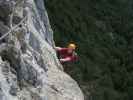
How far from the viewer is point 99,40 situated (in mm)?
42281

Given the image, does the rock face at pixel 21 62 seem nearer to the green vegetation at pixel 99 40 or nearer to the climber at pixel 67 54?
the climber at pixel 67 54

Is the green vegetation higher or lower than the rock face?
lower

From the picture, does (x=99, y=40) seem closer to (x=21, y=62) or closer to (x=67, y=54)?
(x=67, y=54)

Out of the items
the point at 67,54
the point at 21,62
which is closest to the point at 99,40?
the point at 67,54

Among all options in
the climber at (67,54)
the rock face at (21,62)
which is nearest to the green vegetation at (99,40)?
the climber at (67,54)

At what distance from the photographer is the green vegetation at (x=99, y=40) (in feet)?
119

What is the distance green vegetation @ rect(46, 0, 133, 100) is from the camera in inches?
1430

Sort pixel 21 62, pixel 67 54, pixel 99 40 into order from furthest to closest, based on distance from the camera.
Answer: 1. pixel 99 40
2. pixel 67 54
3. pixel 21 62

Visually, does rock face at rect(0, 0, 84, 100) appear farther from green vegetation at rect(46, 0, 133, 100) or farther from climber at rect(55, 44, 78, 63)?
green vegetation at rect(46, 0, 133, 100)

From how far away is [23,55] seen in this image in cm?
1143

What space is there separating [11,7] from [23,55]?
1.13 m

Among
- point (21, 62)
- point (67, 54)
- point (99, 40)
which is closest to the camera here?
point (21, 62)

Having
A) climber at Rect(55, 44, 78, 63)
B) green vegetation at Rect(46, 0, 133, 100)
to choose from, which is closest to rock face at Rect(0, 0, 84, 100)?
climber at Rect(55, 44, 78, 63)

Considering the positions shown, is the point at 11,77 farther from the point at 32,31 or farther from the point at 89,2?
the point at 89,2
